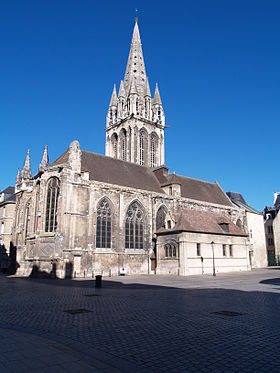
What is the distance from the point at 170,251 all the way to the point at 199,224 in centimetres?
466

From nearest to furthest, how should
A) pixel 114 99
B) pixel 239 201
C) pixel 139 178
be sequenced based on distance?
pixel 139 178 → pixel 239 201 → pixel 114 99

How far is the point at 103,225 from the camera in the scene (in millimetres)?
33031

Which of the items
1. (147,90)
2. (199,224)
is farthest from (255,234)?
(147,90)

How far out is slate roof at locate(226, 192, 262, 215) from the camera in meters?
53.1

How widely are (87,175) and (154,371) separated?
28.3m

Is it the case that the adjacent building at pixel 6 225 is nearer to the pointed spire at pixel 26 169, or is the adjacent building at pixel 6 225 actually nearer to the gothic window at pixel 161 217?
the pointed spire at pixel 26 169

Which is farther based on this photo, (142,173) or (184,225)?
(142,173)

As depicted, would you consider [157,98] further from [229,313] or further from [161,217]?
[229,313]

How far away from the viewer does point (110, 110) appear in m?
66.9

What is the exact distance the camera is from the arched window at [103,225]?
32.5m

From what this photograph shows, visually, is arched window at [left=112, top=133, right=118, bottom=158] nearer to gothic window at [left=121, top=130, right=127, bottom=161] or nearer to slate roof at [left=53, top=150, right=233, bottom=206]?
gothic window at [left=121, top=130, right=127, bottom=161]

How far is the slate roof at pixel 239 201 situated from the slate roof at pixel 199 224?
549 inches

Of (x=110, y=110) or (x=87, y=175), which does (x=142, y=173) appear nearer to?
(x=87, y=175)

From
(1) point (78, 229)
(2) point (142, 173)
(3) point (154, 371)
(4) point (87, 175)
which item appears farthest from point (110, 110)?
Result: (3) point (154, 371)
